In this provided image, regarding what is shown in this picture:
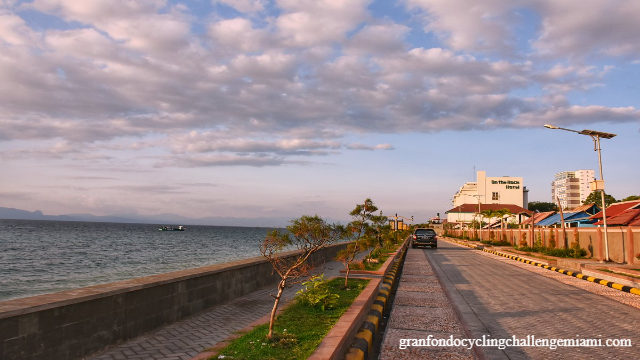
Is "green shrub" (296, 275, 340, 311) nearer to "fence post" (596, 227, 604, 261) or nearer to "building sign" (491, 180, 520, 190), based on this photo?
"fence post" (596, 227, 604, 261)

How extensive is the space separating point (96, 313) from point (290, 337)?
2.89 m

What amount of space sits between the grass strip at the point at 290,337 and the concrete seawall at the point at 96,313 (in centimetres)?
196

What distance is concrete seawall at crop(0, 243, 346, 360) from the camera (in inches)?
220

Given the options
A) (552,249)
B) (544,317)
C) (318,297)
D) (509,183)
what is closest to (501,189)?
(509,183)

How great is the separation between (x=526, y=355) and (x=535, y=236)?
39656mm

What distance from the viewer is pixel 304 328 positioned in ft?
25.5

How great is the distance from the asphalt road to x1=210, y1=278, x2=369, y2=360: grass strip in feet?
8.90

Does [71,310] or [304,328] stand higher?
[71,310]

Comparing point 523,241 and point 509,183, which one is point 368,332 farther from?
point 509,183

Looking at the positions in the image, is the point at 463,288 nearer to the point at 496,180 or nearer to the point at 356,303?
the point at 356,303

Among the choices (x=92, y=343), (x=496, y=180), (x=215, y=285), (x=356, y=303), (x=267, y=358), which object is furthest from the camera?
(x=496, y=180)

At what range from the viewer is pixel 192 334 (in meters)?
8.19

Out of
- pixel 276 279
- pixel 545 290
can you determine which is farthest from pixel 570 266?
pixel 276 279

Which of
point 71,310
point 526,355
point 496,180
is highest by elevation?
point 496,180
